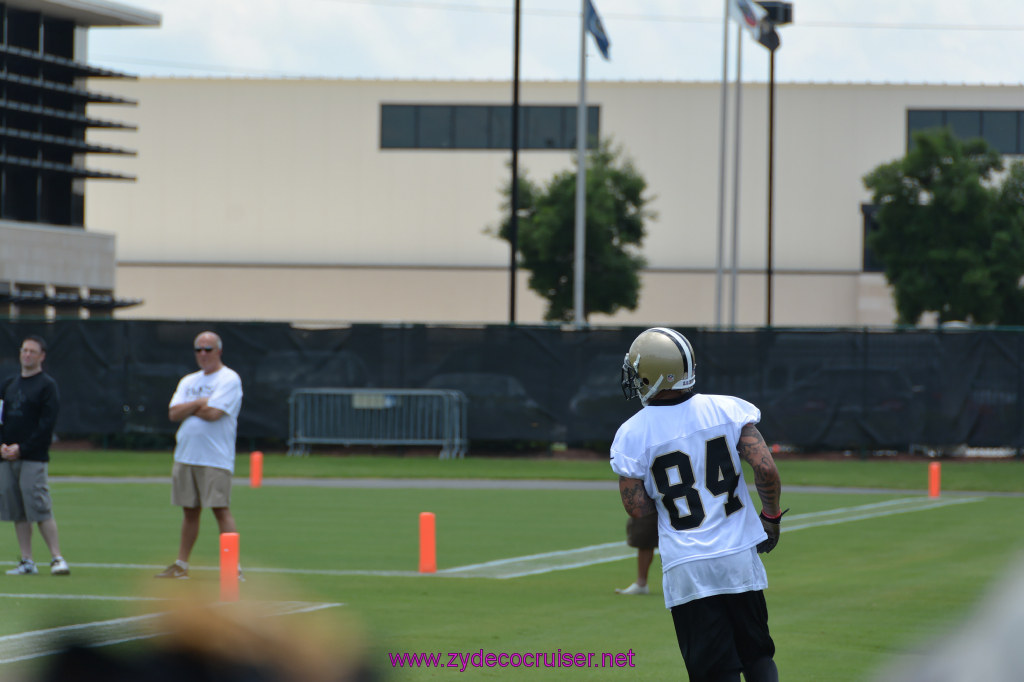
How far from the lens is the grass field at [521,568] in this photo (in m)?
8.99

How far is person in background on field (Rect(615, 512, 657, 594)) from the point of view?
11055 millimetres

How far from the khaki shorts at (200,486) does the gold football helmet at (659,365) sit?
22.0 feet

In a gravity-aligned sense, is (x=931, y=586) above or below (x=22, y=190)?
below

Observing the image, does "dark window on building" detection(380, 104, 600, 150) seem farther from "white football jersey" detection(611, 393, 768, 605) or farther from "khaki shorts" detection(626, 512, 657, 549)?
"white football jersey" detection(611, 393, 768, 605)

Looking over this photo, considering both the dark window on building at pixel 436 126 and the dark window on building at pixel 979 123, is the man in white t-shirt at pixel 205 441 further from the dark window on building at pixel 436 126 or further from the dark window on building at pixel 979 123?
the dark window on building at pixel 979 123

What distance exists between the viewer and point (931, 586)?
1216cm

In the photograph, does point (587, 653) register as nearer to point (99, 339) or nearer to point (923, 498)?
point (923, 498)

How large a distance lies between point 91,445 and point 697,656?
2620 cm

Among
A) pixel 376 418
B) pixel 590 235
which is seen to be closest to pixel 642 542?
pixel 376 418

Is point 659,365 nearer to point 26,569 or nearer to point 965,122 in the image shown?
point 26,569

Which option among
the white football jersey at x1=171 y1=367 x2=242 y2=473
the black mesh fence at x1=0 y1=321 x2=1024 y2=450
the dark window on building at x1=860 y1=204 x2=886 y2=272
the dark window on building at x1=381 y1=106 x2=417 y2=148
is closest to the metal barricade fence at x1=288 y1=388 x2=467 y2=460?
the black mesh fence at x1=0 y1=321 x2=1024 y2=450

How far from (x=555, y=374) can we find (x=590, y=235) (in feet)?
64.6

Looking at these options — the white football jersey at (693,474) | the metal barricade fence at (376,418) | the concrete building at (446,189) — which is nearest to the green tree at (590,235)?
the concrete building at (446,189)

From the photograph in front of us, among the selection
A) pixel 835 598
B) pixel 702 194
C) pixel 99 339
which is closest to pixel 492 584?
pixel 835 598
